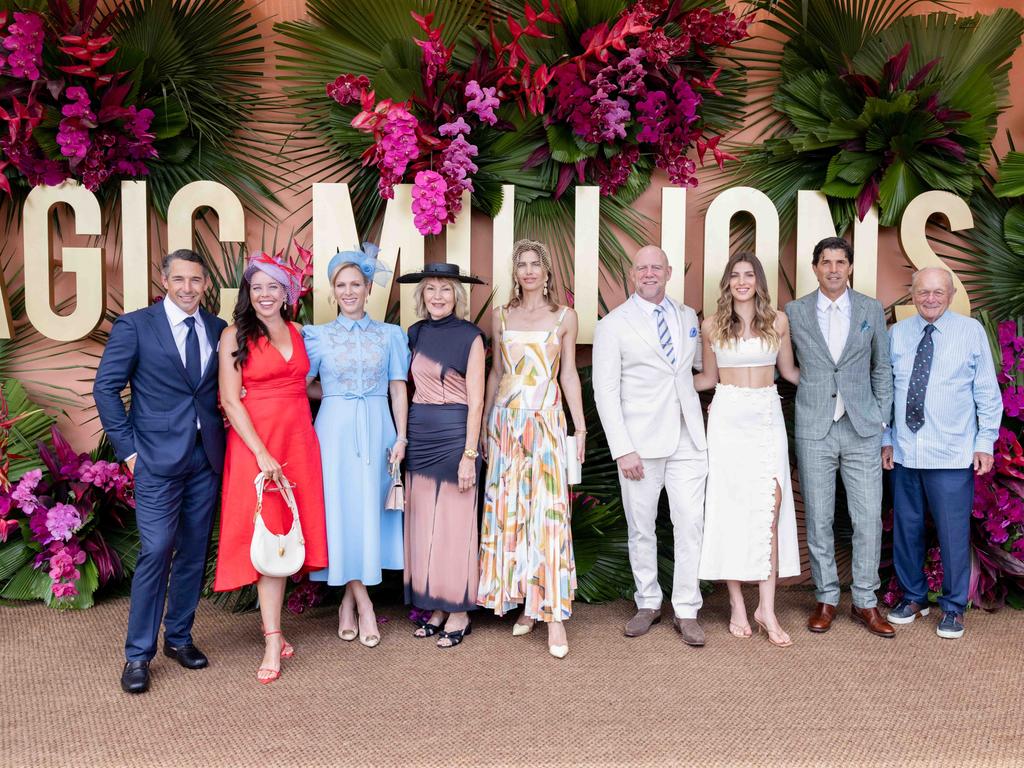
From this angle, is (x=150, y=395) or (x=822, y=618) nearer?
(x=150, y=395)

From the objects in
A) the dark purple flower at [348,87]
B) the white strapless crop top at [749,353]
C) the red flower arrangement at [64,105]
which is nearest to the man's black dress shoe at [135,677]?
the red flower arrangement at [64,105]

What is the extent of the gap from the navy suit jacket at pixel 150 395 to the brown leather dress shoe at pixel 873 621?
3.19 m

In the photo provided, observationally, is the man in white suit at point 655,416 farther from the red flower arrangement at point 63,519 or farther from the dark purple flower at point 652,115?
the red flower arrangement at point 63,519

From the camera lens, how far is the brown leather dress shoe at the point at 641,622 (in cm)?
375

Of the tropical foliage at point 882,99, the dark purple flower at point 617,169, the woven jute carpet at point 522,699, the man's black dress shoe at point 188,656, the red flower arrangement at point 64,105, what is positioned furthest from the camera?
the dark purple flower at point 617,169

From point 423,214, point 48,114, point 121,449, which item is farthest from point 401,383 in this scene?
point 48,114

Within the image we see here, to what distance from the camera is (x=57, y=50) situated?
3947 mm

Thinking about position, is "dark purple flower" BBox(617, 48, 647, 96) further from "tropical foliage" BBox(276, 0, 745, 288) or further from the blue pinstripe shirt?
the blue pinstripe shirt

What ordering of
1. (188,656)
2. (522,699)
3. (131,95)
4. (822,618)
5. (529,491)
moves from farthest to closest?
1. (131,95)
2. (822,618)
3. (529,491)
4. (188,656)
5. (522,699)

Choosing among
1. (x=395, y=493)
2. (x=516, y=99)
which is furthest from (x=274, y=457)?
(x=516, y=99)

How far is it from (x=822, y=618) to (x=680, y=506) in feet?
2.96

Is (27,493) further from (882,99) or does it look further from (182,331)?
(882,99)

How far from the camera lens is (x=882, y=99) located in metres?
4.05

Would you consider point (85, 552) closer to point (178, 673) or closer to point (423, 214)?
point (178, 673)
